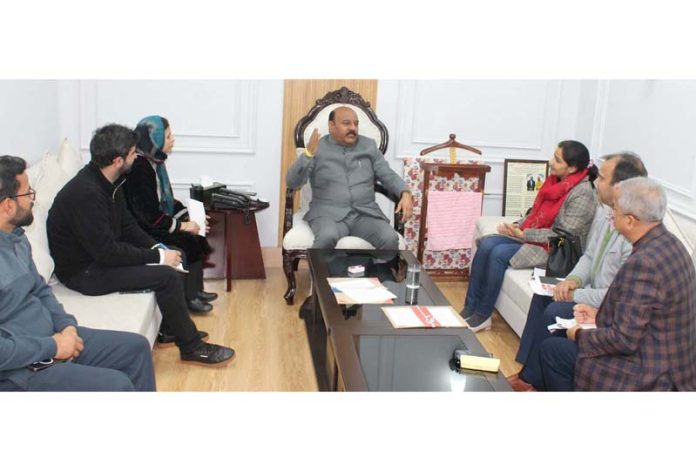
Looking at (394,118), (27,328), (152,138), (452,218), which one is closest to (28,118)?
(152,138)

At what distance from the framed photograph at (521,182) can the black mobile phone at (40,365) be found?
3.54 meters

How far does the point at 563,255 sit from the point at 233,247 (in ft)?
A: 7.05

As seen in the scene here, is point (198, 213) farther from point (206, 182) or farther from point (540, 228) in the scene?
point (540, 228)

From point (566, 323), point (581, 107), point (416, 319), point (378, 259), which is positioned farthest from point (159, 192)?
point (581, 107)

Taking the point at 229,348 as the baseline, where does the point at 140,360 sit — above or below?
above

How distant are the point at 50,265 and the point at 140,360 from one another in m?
0.80

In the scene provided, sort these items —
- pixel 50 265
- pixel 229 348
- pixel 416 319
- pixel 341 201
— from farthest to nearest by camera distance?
pixel 341 201, pixel 229 348, pixel 50 265, pixel 416 319

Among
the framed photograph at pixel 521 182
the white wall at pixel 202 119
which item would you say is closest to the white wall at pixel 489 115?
the framed photograph at pixel 521 182

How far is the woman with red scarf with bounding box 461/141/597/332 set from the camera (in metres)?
3.82

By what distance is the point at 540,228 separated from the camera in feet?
13.4

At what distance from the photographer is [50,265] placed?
325 cm

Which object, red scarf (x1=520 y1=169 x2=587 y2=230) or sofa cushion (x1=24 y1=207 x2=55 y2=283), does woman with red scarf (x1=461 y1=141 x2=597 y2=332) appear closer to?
red scarf (x1=520 y1=169 x2=587 y2=230)

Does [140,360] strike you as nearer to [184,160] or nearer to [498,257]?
[498,257]

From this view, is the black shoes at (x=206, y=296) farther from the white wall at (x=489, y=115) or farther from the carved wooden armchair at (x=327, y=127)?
the white wall at (x=489, y=115)
